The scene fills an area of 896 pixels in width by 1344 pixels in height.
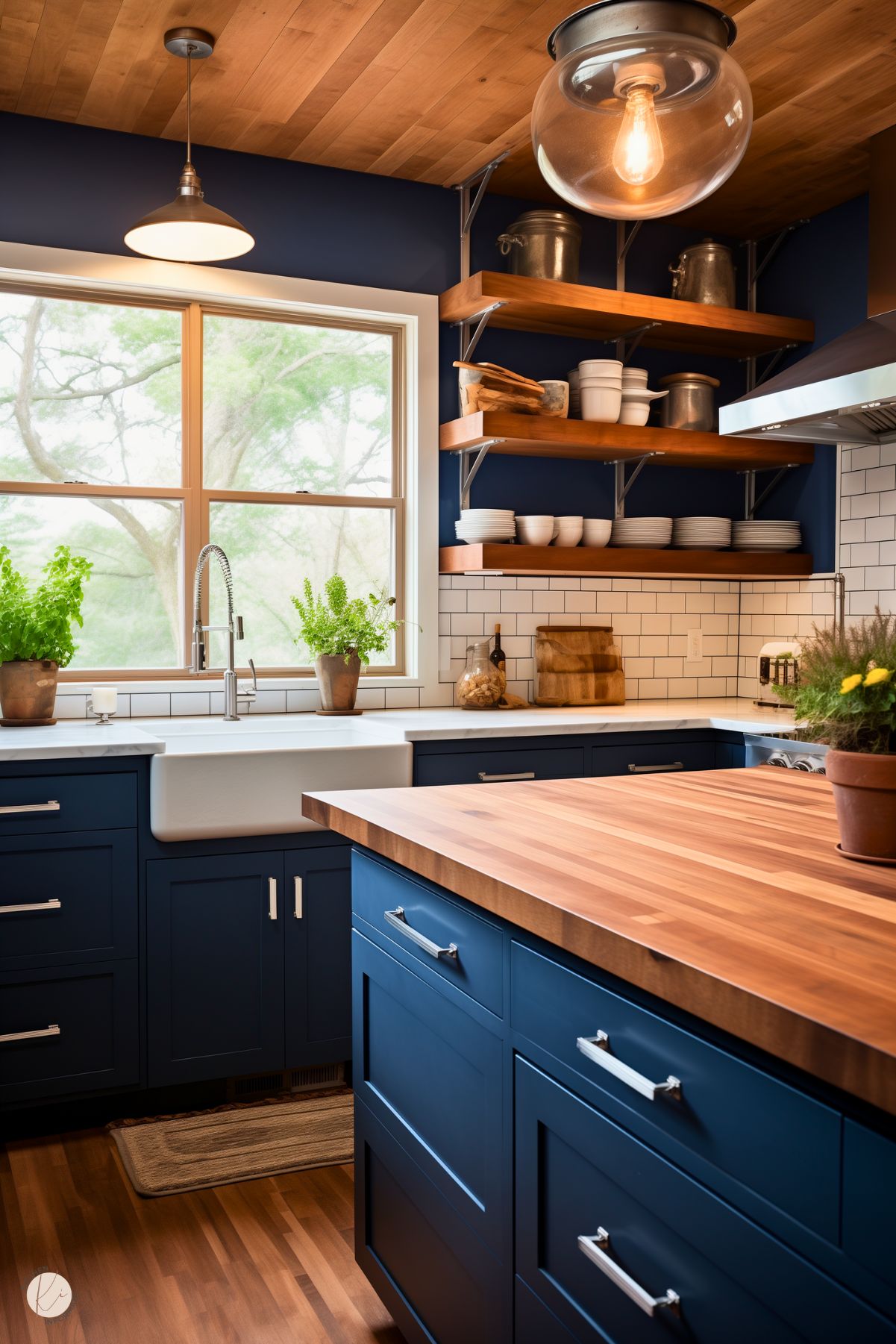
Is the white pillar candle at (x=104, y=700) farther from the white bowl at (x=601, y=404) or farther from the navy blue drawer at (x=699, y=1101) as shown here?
the navy blue drawer at (x=699, y=1101)

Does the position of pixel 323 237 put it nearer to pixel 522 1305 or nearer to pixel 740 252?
pixel 740 252

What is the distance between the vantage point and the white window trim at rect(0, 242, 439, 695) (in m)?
3.50

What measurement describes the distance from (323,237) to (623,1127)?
3.42 metres

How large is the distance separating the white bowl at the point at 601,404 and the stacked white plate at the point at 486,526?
49 centimetres

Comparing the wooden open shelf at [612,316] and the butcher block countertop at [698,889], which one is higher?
A: the wooden open shelf at [612,316]

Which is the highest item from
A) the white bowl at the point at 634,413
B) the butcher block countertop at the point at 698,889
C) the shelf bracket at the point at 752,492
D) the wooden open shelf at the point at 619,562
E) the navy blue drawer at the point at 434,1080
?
the white bowl at the point at 634,413

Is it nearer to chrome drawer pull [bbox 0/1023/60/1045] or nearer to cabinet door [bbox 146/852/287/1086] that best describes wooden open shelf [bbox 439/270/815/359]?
cabinet door [bbox 146/852/287/1086]

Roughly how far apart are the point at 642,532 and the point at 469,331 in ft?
3.28

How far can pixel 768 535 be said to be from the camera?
4391mm

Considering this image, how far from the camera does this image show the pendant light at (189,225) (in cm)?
297

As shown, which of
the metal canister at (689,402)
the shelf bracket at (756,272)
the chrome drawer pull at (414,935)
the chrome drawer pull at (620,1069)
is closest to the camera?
the chrome drawer pull at (620,1069)

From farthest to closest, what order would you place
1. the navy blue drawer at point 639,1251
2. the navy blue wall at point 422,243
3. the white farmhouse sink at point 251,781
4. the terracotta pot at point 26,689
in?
1. the navy blue wall at point 422,243
2. the terracotta pot at point 26,689
3. the white farmhouse sink at point 251,781
4. the navy blue drawer at point 639,1251

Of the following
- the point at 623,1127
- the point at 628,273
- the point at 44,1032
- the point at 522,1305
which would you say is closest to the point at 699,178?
the point at 623,1127

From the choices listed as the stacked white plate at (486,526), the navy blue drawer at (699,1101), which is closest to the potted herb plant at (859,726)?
the navy blue drawer at (699,1101)
